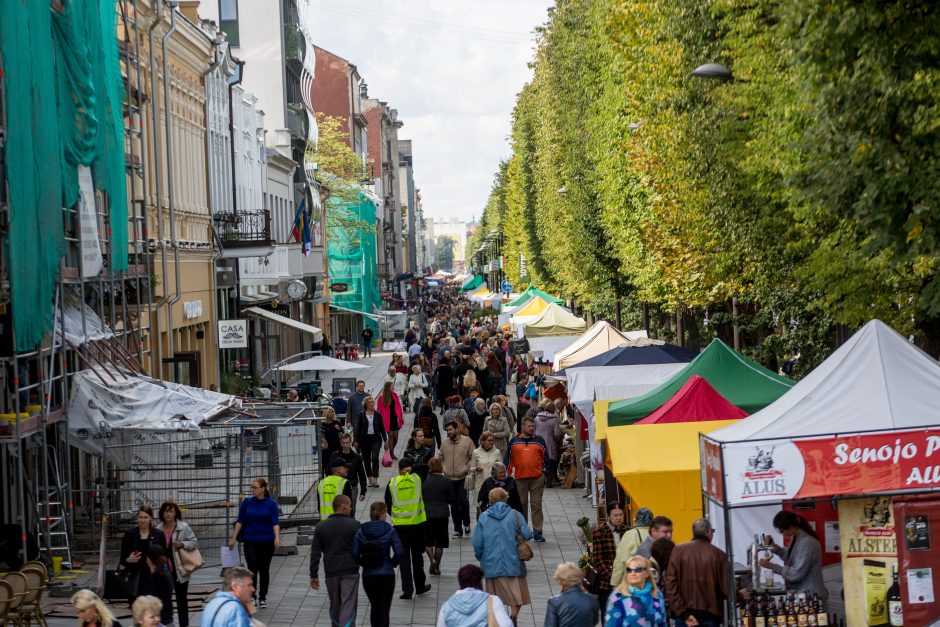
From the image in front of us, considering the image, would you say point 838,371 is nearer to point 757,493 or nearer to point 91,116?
point 757,493

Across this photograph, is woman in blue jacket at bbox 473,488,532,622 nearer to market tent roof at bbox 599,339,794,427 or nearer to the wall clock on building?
market tent roof at bbox 599,339,794,427

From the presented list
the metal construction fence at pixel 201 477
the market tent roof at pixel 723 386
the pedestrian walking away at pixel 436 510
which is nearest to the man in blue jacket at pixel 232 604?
the pedestrian walking away at pixel 436 510

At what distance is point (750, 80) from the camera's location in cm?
1939

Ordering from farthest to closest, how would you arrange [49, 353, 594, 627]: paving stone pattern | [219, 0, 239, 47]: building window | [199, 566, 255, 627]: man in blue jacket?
1. [219, 0, 239, 47]: building window
2. [49, 353, 594, 627]: paving stone pattern
3. [199, 566, 255, 627]: man in blue jacket

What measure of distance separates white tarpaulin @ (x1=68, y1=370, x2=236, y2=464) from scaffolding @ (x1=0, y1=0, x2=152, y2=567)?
249 mm

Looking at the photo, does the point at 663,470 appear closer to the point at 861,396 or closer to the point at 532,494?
the point at 861,396

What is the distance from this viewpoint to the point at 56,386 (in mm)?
20547

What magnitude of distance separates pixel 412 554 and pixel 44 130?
6781 millimetres

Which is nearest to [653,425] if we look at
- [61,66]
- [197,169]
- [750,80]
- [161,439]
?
[750,80]

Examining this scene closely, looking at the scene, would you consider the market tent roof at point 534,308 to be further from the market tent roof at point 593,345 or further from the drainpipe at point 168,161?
the drainpipe at point 168,161

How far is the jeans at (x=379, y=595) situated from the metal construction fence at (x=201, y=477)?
444 cm

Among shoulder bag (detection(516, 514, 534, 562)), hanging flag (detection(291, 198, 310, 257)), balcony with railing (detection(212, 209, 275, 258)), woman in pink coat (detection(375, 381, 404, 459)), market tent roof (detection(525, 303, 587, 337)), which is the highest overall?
hanging flag (detection(291, 198, 310, 257))

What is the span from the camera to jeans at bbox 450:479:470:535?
63.2 ft

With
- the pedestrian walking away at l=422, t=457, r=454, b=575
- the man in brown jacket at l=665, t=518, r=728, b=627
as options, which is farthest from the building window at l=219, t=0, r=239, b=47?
the man in brown jacket at l=665, t=518, r=728, b=627
